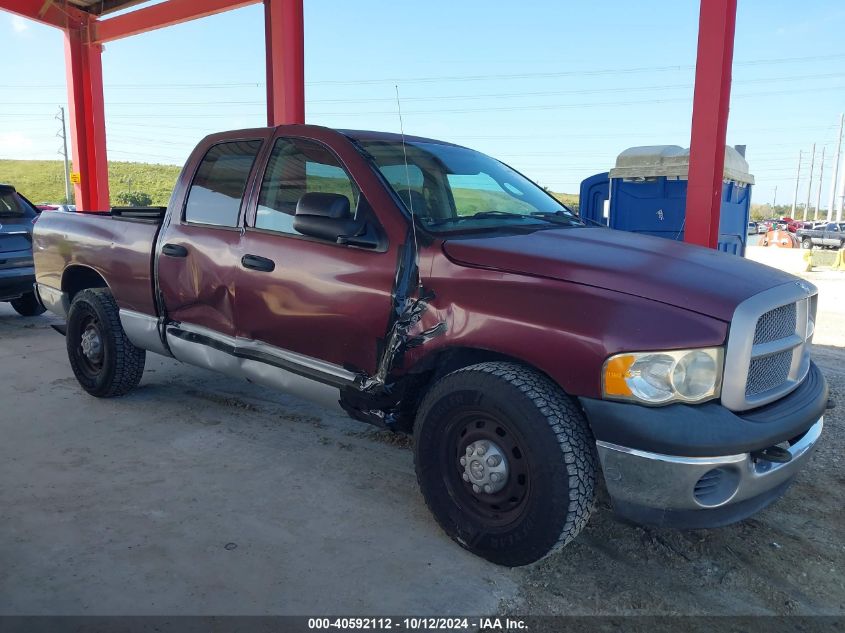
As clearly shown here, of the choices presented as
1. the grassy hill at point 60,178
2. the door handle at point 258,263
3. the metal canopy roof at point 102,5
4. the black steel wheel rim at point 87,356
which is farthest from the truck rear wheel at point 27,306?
the grassy hill at point 60,178

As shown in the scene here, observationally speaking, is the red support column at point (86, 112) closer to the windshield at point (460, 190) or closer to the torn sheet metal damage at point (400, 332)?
the windshield at point (460, 190)

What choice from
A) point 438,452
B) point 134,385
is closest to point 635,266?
point 438,452

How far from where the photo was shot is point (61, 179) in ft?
238

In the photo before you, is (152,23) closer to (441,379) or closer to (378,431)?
(378,431)

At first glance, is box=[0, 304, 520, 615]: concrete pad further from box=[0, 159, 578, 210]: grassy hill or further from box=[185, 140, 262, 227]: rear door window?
box=[0, 159, 578, 210]: grassy hill

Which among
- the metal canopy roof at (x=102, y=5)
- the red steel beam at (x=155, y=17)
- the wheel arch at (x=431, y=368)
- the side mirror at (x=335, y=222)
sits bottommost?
the wheel arch at (x=431, y=368)

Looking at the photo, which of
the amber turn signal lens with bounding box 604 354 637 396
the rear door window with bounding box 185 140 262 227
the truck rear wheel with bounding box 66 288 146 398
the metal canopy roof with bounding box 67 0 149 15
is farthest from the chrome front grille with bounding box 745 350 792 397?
the metal canopy roof with bounding box 67 0 149 15

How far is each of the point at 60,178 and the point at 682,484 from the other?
83.5 meters

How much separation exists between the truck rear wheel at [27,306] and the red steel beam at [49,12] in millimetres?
9027

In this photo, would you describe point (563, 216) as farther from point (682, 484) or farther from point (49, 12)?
point (49, 12)

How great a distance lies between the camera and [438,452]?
2752mm

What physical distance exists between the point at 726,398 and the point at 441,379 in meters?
1.10

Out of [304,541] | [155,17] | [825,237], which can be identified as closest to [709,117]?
[304,541]

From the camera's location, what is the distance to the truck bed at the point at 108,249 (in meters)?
4.22
